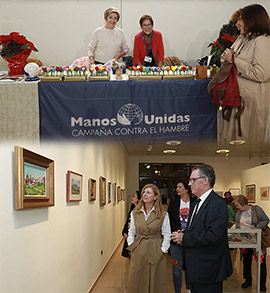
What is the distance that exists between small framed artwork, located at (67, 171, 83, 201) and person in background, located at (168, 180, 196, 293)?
3.97 ft

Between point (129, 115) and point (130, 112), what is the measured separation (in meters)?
0.04

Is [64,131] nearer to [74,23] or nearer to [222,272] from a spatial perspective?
[222,272]

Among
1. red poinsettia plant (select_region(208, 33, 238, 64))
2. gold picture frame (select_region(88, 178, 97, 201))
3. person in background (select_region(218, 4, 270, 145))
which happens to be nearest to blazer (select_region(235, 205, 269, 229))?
person in background (select_region(218, 4, 270, 145))

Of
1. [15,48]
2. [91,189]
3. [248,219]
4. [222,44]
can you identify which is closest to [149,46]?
[222,44]

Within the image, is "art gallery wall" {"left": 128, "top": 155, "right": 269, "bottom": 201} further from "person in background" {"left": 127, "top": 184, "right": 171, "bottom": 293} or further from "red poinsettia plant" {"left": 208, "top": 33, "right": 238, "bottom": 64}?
"person in background" {"left": 127, "top": 184, "right": 171, "bottom": 293}

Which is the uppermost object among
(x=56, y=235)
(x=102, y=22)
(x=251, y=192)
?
(x=102, y=22)

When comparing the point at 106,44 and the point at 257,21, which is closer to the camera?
the point at 257,21

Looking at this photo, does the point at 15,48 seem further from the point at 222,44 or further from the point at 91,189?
the point at 222,44

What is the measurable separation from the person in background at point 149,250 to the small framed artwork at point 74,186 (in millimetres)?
859

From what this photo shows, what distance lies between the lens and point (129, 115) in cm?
407

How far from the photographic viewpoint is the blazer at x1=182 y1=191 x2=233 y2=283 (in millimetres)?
2668

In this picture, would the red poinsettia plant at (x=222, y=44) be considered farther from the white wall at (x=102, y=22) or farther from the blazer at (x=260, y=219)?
the blazer at (x=260, y=219)

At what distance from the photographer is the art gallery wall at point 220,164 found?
1486cm

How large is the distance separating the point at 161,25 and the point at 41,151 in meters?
3.89
